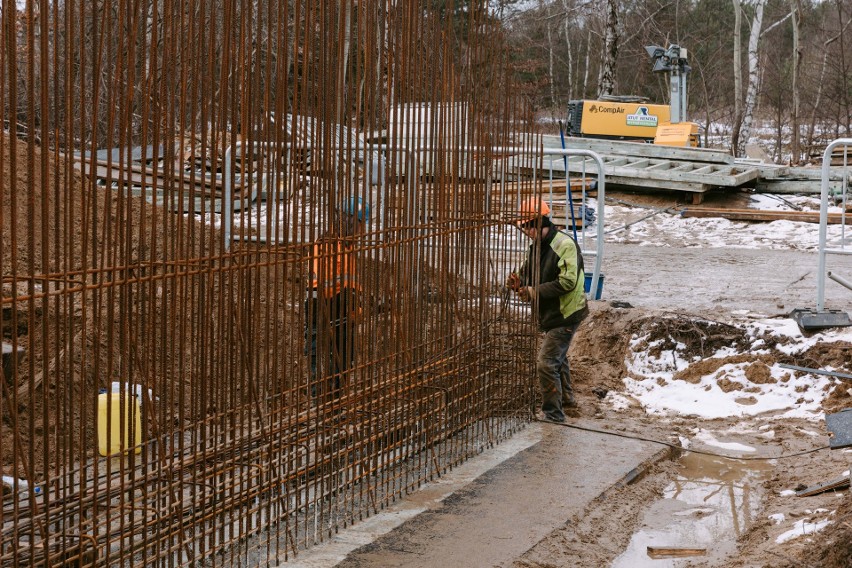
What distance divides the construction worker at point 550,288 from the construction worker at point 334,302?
2627 mm

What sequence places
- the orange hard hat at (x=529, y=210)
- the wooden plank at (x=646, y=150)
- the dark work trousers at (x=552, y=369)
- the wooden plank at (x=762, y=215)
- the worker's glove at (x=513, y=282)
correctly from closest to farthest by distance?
1. the worker's glove at (x=513, y=282)
2. the orange hard hat at (x=529, y=210)
3. the dark work trousers at (x=552, y=369)
4. the wooden plank at (x=762, y=215)
5. the wooden plank at (x=646, y=150)

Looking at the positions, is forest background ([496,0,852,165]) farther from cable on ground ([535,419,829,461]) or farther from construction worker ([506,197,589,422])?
cable on ground ([535,419,829,461])

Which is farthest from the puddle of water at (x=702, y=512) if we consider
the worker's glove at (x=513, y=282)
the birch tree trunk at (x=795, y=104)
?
the birch tree trunk at (x=795, y=104)

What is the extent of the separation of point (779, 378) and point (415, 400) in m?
4.51

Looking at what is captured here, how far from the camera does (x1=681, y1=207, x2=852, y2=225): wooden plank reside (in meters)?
18.6

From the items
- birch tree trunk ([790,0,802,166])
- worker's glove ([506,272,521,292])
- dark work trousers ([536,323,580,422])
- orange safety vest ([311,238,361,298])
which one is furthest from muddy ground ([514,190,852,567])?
birch tree trunk ([790,0,802,166])

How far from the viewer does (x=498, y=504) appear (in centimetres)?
682

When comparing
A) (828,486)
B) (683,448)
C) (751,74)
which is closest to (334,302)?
(828,486)

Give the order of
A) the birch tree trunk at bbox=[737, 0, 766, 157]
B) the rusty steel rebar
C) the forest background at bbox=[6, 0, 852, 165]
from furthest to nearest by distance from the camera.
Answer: the forest background at bbox=[6, 0, 852, 165], the birch tree trunk at bbox=[737, 0, 766, 157], the rusty steel rebar

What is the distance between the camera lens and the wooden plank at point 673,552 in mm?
6348

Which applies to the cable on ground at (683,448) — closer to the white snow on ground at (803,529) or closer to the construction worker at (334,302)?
the white snow on ground at (803,529)

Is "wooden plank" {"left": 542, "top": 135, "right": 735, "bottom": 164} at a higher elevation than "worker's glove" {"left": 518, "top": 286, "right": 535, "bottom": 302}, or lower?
higher

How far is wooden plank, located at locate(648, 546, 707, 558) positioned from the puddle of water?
3cm

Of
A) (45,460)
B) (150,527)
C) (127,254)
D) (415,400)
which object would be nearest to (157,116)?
(127,254)
